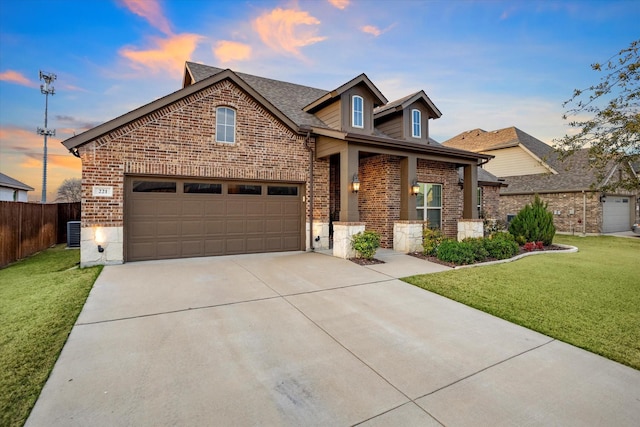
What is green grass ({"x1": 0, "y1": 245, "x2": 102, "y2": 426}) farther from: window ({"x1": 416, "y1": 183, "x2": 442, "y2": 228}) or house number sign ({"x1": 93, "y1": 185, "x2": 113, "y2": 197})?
window ({"x1": 416, "y1": 183, "x2": 442, "y2": 228})

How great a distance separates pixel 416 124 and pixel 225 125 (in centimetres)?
786

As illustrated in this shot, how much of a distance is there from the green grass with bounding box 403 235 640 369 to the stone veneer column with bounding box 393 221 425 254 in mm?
2468

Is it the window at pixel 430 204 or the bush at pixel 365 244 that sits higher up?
the window at pixel 430 204

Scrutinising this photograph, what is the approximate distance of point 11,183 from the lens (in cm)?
2158

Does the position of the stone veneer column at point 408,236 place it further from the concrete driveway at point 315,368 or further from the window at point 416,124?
the concrete driveway at point 315,368

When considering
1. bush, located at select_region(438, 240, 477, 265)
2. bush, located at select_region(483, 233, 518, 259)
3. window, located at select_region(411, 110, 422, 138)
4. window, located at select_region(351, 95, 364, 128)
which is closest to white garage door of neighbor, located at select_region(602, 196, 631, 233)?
bush, located at select_region(483, 233, 518, 259)

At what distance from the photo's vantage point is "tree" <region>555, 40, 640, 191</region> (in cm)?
474

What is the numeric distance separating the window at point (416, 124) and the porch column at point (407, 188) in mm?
2438

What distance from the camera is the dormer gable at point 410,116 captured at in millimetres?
11695

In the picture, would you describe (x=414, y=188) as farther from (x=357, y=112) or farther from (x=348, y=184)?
(x=357, y=112)

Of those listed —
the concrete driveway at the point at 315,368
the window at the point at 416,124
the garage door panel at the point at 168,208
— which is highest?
the window at the point at 416,124

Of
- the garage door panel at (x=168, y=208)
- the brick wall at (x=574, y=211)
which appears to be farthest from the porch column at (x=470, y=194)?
the garage door panel at (x=168, y=208)

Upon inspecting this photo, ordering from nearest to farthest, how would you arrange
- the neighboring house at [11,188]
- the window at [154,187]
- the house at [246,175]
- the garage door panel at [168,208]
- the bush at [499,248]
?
the house at [246,175], the window at [154,187], the garage door panel at [168,208], the bush at [499,248], the neighboring house at [11,188]

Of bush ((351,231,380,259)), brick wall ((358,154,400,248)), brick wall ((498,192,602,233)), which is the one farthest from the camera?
brick wall ((498,192,602,233))
